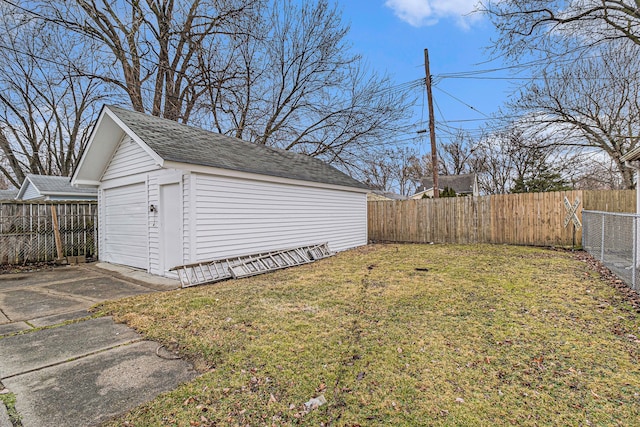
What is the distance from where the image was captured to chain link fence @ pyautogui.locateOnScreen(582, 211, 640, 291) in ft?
15.7

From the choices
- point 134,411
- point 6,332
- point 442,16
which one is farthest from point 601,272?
point 6,332

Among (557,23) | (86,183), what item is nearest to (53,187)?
(86,183)

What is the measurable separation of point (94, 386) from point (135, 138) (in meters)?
5.36

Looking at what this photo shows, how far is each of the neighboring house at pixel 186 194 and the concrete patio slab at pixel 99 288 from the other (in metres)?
0.90

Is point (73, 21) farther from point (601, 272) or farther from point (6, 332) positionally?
point (601, 272)

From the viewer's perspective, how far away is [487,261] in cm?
816

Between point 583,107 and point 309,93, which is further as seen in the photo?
point 309,93

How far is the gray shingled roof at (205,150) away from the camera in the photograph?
6.50 m

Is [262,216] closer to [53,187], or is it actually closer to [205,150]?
[205,150]

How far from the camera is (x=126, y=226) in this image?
8344 mm

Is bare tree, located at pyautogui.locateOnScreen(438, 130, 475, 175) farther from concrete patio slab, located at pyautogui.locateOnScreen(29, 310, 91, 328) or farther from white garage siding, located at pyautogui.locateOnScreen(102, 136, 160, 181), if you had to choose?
concrete patio slab, located at pyautogui.locateOnScreen(29, 310, 91, 328)

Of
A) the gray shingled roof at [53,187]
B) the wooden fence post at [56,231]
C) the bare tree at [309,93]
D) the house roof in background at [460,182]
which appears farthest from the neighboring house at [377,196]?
the gray shingled roof at [53,187]

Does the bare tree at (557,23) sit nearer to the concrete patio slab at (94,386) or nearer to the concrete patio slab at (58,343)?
the concrete patio slab at (94,386)

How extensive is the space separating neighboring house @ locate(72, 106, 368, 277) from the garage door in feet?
0.09
